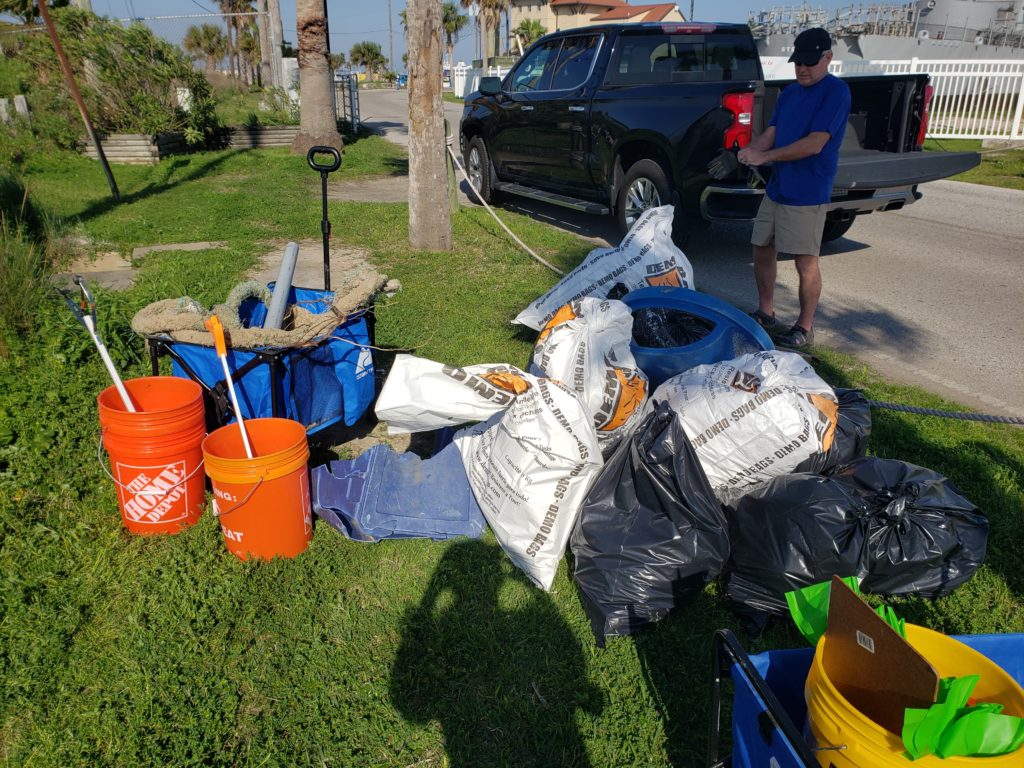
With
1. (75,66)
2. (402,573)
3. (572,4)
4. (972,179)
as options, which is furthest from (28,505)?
(572,4)

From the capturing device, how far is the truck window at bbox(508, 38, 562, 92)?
865 cm

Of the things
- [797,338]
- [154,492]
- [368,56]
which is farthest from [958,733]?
[368,56]

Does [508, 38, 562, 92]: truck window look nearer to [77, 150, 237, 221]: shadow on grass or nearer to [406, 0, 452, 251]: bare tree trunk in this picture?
[406, 0, 452, 251]: bare tree trunk

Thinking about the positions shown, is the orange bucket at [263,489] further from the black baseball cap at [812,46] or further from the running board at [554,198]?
the running board at [554,198]

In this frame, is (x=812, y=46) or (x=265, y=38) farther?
(x=265, y=38)

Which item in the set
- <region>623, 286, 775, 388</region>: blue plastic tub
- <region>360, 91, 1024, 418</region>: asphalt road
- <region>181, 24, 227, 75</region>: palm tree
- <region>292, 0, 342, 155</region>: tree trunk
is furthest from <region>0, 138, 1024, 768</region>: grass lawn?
<region>181, 24, 227, 75</region>: palm tree

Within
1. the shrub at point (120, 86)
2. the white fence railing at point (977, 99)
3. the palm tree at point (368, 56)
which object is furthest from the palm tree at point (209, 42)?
the white fence railing at point (977, 99)

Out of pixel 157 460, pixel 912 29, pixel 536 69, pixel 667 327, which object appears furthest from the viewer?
pixel 912 29

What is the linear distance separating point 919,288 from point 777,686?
586 centimetres

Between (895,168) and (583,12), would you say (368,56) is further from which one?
(895,168)

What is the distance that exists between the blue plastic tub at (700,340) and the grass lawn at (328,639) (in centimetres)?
85

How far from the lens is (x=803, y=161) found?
16.1 feet

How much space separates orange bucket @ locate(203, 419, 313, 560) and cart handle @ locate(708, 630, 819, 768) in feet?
5.89

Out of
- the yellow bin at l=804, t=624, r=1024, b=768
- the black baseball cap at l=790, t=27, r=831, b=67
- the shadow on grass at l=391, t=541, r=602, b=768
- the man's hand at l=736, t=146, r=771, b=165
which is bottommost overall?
the shadow on grass at l=391, t=541, r=602, b=768
